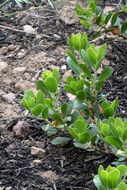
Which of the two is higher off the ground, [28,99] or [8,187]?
[28,99]

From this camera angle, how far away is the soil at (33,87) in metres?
1.73

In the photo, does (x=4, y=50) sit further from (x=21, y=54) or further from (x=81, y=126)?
(x=81, y=126)

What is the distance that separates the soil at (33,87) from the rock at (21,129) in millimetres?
29

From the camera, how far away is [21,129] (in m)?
1.98

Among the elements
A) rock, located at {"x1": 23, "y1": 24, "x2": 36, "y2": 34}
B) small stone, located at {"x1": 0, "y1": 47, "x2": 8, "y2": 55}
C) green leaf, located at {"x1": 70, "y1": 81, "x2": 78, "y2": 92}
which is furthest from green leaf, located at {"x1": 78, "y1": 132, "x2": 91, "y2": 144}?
rock, located at {"x1": 23, "y1": 24, "x2": 36, "y2": 34}

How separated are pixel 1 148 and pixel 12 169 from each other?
173mm

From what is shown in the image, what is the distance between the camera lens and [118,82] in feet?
8.02

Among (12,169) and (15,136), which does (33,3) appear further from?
(12,169)

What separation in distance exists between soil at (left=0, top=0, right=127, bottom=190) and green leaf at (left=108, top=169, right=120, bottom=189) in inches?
15.8

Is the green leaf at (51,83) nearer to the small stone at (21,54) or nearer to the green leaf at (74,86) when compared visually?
the green leaf at (74,86)

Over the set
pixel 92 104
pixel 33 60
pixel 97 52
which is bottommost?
pixel 33 60

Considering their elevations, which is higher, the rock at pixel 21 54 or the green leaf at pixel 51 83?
the green leaf at pixel 51 83

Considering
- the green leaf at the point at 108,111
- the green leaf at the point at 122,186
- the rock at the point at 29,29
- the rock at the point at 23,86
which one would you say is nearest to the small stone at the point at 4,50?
the rock at the point at 29,29

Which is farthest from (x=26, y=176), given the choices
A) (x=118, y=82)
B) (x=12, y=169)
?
(x=118, y=82)
